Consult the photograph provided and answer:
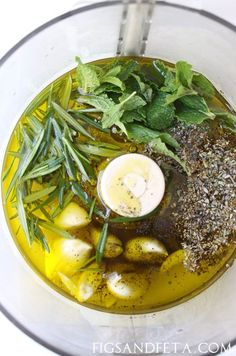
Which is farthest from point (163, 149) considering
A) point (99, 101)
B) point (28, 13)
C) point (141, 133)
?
point (28, 13)

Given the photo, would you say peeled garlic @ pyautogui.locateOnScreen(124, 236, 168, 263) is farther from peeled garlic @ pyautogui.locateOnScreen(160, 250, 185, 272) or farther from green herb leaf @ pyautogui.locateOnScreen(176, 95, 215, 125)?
green herb leaf @ pyautogui.locateOnScreen(176, 95, 215, 125)

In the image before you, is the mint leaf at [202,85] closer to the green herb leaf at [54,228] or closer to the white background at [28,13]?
the white background at [28,13]

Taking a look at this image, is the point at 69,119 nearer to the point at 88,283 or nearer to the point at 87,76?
the point at 87,76

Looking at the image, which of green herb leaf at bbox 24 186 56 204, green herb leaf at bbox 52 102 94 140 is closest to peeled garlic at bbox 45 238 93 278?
Answer: green herb leaf at bbox 24 186 56 204

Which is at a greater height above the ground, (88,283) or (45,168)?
(45,168)

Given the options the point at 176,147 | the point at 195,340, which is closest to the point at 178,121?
the point at 176,147

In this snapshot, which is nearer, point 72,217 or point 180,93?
point 180,93

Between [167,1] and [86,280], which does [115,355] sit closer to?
[86,280]
